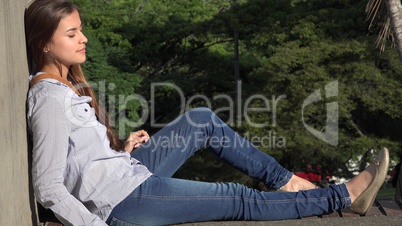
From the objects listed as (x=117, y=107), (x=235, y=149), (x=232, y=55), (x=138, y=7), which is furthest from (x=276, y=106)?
(x=235, y=149)

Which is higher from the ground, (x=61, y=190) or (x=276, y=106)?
(x=61, y=190)

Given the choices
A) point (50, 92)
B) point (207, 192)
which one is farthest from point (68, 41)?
point (207, 192)

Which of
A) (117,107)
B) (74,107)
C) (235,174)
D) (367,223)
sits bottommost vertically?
(235,174)

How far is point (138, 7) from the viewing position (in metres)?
24.5

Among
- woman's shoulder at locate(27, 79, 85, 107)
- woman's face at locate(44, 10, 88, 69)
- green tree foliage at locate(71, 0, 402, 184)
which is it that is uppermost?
woman's face at locate(44, 10, 88, 69)

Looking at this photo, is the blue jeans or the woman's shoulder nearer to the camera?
the woman's shoulder

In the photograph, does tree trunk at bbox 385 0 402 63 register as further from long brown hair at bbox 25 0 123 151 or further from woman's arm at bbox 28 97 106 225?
woman's arm at bbox 28 97 106 225

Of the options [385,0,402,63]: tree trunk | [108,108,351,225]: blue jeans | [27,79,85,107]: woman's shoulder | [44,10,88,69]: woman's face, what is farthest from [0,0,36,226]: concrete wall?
[385,0,402,63]: tree trunk

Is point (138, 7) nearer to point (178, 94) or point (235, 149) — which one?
point (178, 94)

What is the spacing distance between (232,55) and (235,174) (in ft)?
20.3

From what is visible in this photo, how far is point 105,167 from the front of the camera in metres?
3.24

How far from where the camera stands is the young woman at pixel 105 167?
10.1 ft

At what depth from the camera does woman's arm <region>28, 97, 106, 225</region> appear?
3057 millimetres

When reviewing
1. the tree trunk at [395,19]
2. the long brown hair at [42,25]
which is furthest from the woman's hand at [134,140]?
the tree trunk at [395,19]
